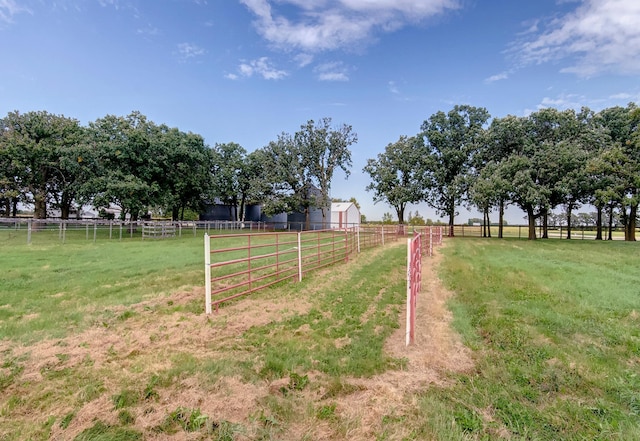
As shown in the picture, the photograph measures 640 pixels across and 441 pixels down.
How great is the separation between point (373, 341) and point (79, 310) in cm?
502

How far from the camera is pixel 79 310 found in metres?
5.14

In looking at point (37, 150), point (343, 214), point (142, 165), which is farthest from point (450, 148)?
point (37, 150)

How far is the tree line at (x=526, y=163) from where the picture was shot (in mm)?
21391

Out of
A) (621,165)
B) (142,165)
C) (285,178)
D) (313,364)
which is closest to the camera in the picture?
(313,364)

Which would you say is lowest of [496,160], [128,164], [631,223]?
[631,223]

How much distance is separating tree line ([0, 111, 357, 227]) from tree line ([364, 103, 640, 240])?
8.88 m

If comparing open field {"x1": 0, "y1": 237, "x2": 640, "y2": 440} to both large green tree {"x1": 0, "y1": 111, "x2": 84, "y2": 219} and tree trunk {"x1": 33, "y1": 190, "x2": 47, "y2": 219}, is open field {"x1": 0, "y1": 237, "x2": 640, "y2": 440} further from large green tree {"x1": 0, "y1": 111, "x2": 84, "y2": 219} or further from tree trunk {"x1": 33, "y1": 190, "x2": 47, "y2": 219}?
tree trunk {"x1": 33, "y1": 190, "x2": 47, "y2": 219}

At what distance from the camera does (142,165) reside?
971 inches

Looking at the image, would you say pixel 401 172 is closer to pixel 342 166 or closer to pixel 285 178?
pixel 342 166

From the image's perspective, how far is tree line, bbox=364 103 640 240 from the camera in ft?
70.2

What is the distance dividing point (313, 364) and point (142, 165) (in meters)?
26.5

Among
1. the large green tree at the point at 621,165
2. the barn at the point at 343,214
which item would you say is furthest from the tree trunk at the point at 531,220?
the barn at the point at 343,214

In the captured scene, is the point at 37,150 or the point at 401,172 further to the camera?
the point at 401,172

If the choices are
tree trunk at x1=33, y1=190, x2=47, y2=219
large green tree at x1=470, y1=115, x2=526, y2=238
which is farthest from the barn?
tree trunk at x1=33, y1=190, x2=47, y2=219
